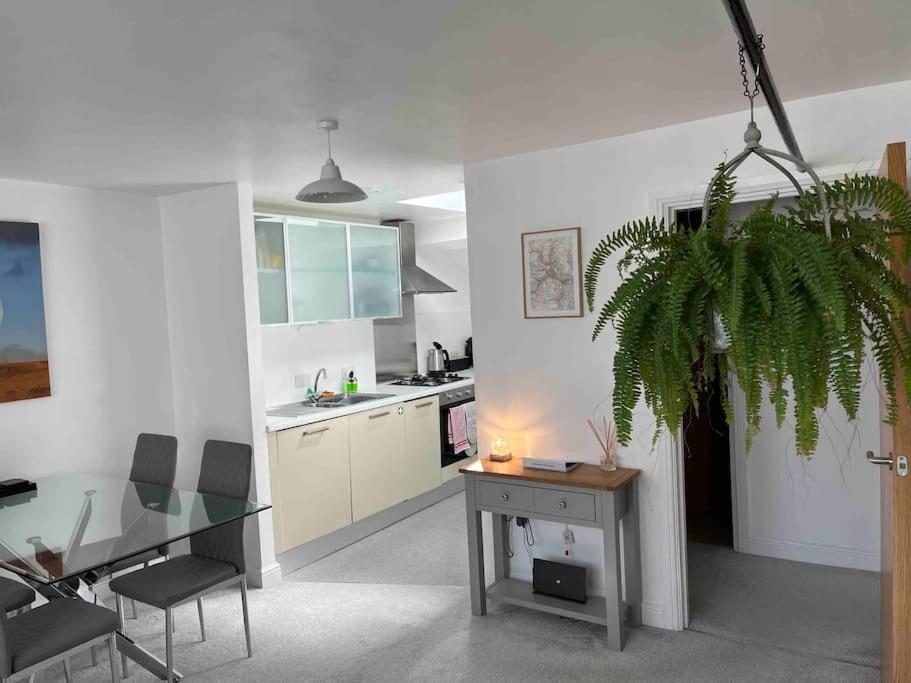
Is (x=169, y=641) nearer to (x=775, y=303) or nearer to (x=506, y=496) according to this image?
(x=506, y=496)

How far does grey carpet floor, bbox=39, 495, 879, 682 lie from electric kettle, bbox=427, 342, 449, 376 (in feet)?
8.08

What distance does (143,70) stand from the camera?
2.15 meters

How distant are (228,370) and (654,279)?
11.0ft

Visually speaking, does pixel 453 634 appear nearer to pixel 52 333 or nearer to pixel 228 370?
pixel 228 370

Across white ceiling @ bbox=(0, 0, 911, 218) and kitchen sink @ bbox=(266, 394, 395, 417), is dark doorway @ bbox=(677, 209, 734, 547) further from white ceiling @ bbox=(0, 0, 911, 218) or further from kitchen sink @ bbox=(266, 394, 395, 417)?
white ceiling @ bbox=(0, 0, 911, 218)

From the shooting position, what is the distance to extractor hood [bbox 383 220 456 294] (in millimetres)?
5859

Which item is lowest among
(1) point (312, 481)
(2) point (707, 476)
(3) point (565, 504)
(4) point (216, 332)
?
(2) point (707, 476)

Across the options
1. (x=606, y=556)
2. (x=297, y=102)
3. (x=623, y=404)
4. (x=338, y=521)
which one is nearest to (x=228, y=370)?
(x=338, y=521)

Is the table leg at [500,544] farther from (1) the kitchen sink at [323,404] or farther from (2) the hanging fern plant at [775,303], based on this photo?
(2) the hanging fern plant at [775,303]

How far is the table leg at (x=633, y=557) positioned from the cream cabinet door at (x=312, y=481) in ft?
6.66

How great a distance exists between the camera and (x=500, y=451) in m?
3.68

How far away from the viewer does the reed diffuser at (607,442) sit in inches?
134

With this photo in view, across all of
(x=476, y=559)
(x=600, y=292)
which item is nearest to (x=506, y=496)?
(x=476, y=559)

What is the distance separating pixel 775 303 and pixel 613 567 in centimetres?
219
